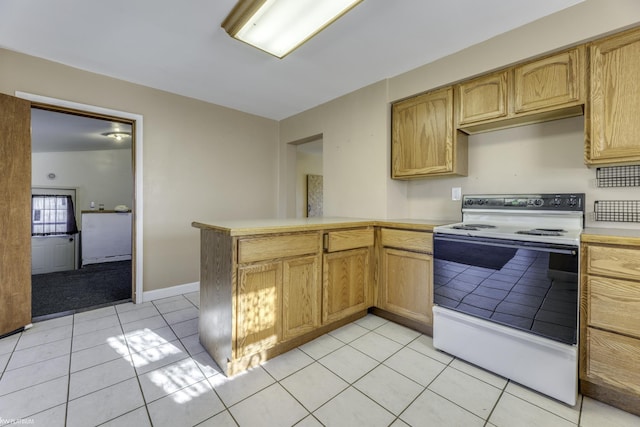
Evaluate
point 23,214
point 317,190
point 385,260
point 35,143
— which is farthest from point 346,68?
point 35,143

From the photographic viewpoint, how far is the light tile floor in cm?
140

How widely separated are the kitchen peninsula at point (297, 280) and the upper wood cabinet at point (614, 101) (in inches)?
44.6

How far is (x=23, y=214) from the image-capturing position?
7.57 ft

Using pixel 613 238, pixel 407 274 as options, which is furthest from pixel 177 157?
pixel 613 238

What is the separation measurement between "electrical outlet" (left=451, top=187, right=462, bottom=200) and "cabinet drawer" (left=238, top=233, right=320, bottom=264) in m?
1.47

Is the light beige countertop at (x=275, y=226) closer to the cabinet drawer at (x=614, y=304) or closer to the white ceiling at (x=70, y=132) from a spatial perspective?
the cabinet drawer at (x=614, y=304)

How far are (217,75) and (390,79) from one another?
1733 mm

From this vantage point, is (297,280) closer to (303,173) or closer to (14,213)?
(14,213)

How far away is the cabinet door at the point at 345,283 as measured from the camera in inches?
88.0

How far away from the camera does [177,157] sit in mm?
3211

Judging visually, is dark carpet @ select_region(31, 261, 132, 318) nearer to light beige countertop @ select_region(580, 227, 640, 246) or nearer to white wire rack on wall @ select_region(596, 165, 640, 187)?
light beige countertop @ select_region(580, 227, 640, 246)

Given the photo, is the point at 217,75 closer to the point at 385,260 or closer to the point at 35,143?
the point at 385,260

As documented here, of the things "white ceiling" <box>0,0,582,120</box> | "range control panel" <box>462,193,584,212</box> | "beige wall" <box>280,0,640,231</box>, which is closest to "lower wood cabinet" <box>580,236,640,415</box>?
"range control panel" <box>462,193,584,212</box>

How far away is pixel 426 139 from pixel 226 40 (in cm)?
190
